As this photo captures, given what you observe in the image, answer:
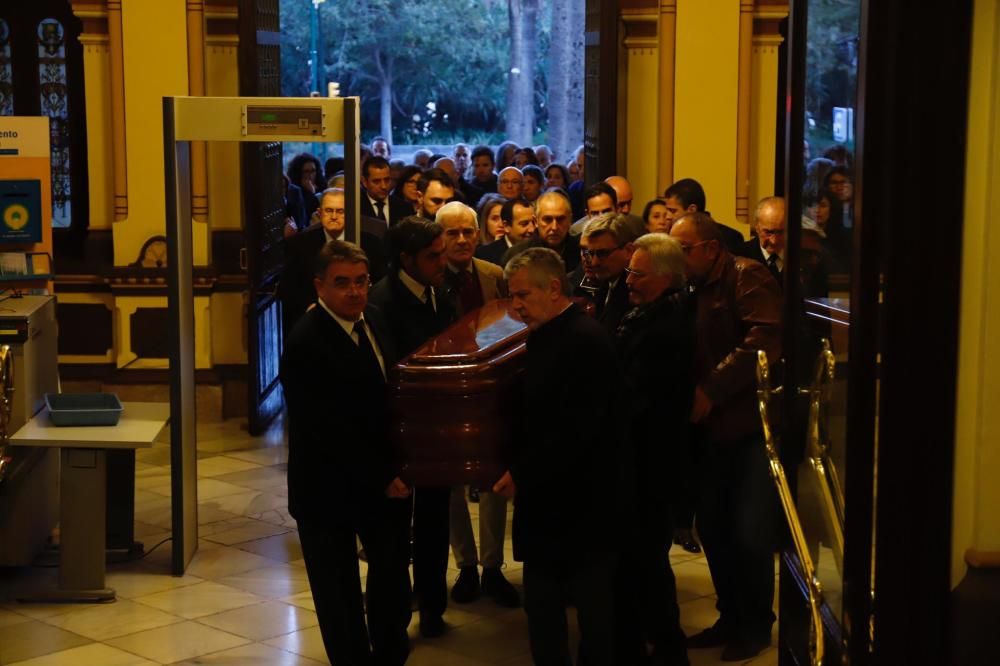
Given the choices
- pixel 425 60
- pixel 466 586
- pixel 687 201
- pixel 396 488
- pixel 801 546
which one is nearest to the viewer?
pixel 801 546

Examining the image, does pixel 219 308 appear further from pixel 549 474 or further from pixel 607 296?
pixel 549 474

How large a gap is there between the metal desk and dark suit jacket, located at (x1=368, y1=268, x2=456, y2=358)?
127 cm

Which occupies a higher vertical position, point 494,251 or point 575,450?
point 494,251

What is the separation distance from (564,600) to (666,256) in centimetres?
124

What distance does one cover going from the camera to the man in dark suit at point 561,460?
4.33m

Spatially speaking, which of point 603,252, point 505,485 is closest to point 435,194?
point 603,252

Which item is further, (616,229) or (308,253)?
(308,253)

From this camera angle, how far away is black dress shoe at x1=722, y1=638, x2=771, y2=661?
17.6 ft

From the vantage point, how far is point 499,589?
6.10 meters

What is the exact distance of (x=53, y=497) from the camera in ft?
A: 22.9

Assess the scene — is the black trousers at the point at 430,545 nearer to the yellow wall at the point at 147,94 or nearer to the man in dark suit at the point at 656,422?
the man in dark suit at the point at 656,422

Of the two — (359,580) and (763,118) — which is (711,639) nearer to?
(359,580)

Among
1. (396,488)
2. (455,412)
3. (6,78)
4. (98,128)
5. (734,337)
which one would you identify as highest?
(6,78)

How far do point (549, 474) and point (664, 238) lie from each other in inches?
43.6
